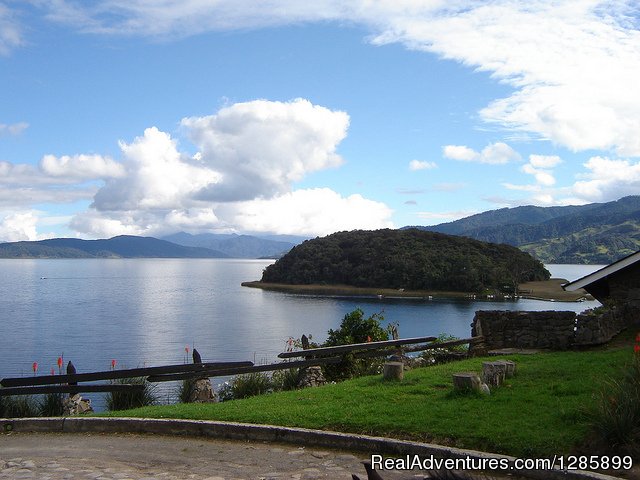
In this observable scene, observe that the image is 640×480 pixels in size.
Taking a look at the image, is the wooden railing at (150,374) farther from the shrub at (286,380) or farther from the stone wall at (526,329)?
the stone wall at (526,329)

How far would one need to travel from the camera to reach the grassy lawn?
23.7 feet

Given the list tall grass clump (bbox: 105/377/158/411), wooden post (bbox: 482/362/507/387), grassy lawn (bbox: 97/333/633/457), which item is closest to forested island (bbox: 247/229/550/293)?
tall grass clump (bbox: 105/377/158/411)

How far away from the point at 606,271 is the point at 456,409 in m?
9.08

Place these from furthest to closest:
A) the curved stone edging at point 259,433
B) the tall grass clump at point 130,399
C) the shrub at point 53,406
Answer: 1. the tall grass clump at point 130,399
2. the shrub at point 53,406
3. the curved stone edging at point 259,433

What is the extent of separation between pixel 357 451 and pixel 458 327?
52904mm

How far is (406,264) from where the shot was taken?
348 ft

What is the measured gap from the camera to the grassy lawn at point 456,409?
7211mm

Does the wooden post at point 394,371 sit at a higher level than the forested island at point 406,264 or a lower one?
lower

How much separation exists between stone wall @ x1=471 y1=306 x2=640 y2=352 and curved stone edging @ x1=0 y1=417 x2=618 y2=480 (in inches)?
316

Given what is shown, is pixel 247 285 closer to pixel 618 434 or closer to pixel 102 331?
pixel 102 331

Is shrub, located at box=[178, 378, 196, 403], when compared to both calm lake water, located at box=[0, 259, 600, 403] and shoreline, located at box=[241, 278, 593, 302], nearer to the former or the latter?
calm lake water, located at box=[0, 259, 600, 403]

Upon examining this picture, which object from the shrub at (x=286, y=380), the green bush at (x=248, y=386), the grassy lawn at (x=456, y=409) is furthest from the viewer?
the shrub at (x=286, y=380)

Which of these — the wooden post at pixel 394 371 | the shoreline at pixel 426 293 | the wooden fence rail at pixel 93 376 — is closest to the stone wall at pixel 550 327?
the wooden post at pixel 394 371

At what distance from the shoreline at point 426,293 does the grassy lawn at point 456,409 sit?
82200mm
